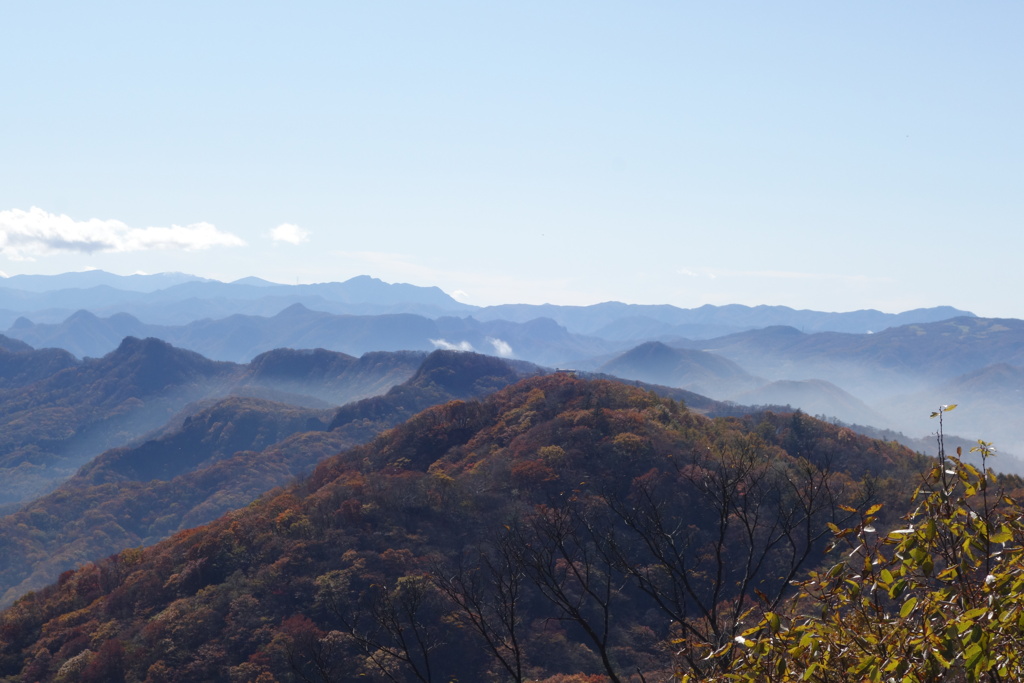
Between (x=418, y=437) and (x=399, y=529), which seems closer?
(x=399, y=529)

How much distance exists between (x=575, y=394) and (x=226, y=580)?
240ft

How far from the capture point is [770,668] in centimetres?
724

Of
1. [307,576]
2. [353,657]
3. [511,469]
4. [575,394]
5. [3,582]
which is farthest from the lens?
[3,582]

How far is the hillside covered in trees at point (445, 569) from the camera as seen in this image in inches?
2323

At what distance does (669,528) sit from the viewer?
76.9 meters

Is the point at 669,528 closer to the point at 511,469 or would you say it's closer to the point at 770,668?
the point at 511,469

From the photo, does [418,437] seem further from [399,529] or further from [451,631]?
[451,631]

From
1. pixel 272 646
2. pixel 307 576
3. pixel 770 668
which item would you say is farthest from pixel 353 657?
pixel 770 668

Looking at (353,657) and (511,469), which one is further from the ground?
(511,469)

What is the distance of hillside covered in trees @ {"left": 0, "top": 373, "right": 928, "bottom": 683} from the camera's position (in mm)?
59000

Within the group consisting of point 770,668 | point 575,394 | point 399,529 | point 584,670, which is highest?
point 770,668

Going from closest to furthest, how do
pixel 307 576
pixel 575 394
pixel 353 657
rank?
pixel 353 657 < pixel 307 576 < pixel 575 394

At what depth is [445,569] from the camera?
7044cm

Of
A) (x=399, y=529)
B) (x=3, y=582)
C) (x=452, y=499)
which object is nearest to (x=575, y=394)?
(x=452, y=499)
